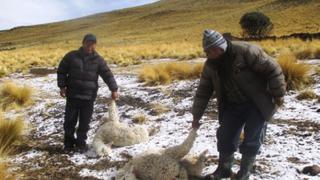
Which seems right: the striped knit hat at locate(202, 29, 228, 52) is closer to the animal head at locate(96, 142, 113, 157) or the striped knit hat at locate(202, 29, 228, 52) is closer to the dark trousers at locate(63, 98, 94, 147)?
the animal head at locate(96, 142, 113, 157)

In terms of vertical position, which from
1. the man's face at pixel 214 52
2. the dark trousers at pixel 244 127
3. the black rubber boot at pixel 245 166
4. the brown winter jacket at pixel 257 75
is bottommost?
the black rubber boot at pixel 245 166

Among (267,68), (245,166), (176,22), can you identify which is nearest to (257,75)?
(267,68)

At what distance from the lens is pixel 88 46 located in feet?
23.8

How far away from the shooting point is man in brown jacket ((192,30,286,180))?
486 centimetres

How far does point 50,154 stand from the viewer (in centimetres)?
740

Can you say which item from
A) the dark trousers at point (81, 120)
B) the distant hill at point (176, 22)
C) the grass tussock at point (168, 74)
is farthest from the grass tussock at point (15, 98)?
the distant hill at point (176, 22)

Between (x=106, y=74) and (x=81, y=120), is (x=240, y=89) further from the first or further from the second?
(x=81, y=120)

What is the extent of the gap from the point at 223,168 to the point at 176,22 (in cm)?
8420

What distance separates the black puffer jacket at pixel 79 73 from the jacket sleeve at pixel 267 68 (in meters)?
3.07

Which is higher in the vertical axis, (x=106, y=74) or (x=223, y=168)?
(x=106, y=74)

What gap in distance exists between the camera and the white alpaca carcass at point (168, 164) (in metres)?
5.43

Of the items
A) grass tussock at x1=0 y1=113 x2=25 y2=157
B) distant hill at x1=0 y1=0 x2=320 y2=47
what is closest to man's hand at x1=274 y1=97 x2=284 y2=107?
grass tussock at x1=0 y1=113 x2=25 y2=157

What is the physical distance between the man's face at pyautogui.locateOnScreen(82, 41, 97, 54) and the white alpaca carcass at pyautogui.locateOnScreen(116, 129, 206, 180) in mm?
2174

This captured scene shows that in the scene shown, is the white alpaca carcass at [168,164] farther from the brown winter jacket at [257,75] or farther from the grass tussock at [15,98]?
the grass tussock at [15,98]
